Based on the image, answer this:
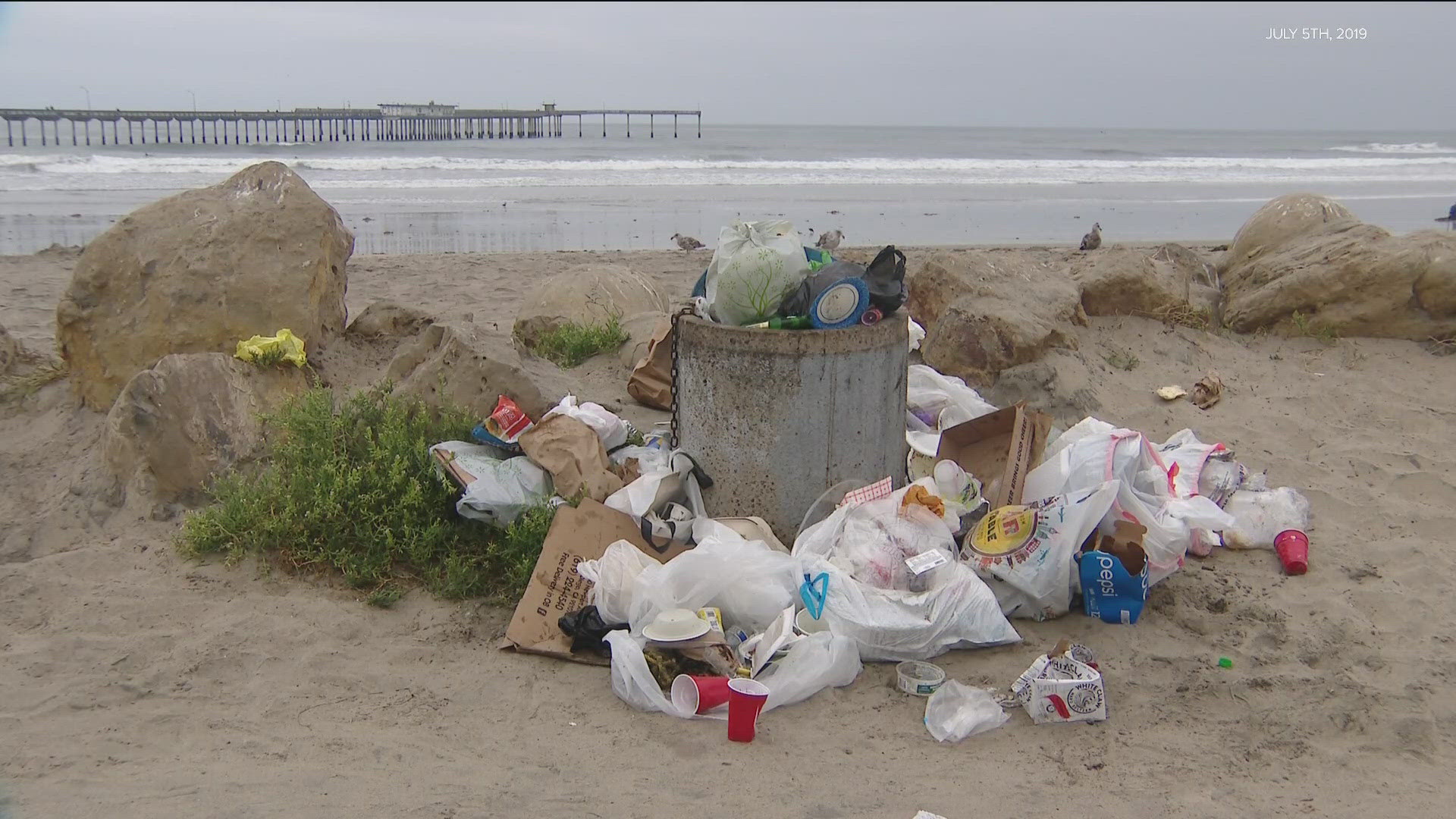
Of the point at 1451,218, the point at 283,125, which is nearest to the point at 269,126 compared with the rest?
the point at 283,125

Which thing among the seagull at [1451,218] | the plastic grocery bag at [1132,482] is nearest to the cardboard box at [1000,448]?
the plastic grocery bag at [1132,482]

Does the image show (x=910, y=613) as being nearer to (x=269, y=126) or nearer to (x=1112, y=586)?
(x=1112, y=586)

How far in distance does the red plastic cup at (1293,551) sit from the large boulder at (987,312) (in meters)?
1.88

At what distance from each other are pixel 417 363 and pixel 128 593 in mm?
1567

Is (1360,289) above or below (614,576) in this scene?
above

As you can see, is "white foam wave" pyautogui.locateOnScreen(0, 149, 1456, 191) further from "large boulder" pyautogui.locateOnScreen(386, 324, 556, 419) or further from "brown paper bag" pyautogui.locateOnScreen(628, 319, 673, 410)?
"large boulder" pyautogui.locateOnScreen(386, 324, 556, 419)

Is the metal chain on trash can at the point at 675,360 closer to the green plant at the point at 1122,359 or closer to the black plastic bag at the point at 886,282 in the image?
the black plastic bag at the point at 886,282

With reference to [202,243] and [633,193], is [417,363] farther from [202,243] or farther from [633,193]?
[633,193]

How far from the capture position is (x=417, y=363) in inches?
187

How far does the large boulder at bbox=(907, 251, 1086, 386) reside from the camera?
562 cm

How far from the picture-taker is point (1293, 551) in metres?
3.92

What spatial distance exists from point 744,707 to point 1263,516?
2.55 metres

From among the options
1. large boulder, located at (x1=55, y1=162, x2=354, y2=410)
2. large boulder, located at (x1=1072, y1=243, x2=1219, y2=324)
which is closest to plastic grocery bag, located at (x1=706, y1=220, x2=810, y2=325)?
large boulder, located at (x1=55, y1=162, x2=354, y2=410)

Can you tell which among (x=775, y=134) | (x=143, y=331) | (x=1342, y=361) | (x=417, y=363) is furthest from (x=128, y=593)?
(x=775, y=134)
